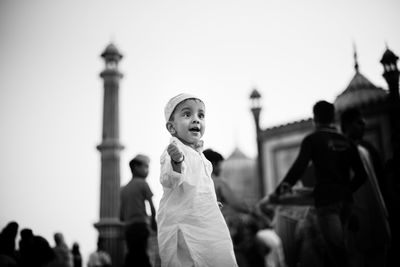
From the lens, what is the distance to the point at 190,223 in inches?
89.3

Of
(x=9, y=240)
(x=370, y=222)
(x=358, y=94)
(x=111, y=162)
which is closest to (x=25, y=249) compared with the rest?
(x=9, y=240)

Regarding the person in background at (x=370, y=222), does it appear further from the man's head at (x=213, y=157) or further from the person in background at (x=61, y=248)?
the person in background at (x=61, y=248)

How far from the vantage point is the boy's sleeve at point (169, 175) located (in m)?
2.27

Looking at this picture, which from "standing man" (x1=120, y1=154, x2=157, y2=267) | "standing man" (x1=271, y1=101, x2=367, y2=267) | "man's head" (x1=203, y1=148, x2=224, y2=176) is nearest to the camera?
"standing man" (x1=271, y1=101, x2=367, y2=267)

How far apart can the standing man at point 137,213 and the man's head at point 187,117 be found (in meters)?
2.49

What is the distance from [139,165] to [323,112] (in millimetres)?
2517

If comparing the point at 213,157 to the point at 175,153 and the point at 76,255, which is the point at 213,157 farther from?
the point at 76,255

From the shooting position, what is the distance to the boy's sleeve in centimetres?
227

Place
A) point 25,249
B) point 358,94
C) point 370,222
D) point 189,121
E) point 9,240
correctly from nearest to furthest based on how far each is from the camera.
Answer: point 189,121, point 25,249, point 9,240, point 370,222, point 358,94

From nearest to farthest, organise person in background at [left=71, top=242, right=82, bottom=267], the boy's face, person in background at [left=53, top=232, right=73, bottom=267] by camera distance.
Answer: the boy's face < person in background at [left=53, top=232, right=73, bottom=267] < person in background at [left=71, top=242, right=82, bottom=267]

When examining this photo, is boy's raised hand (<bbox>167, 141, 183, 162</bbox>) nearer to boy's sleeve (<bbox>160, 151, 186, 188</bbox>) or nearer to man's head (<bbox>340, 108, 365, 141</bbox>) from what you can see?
boy's sleeve (<bbox>160, 151, 186, 188</bbox>)

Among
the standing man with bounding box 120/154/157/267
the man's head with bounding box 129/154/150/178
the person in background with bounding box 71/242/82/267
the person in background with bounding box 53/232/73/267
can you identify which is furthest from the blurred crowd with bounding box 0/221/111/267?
the person in background with bounding box 71/242/82/267

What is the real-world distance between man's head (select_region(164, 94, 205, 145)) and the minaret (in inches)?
346

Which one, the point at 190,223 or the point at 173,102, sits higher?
the point at 173,102
